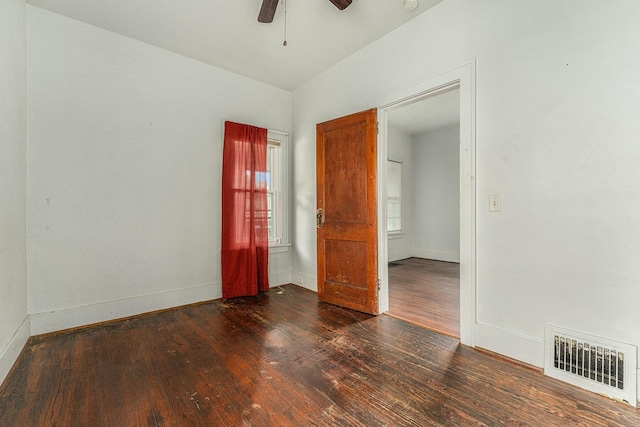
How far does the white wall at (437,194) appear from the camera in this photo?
6.12m

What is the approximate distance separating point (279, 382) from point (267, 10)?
284 centimetres

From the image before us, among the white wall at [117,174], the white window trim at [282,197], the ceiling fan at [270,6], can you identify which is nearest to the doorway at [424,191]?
the white window trim at [282,197]

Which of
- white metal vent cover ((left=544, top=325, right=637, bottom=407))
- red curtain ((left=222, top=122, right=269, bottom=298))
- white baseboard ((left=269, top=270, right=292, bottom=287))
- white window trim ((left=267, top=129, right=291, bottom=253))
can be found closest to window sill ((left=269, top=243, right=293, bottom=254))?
white window trim ((left=267, top=129, right=291, bottom=253))

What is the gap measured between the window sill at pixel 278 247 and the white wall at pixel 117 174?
31.4 inches

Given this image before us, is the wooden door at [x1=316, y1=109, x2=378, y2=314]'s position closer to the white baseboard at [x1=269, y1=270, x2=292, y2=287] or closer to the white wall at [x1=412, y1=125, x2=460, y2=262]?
the white baseboard at [x1=269, y1=270, x2=292, y2=287]

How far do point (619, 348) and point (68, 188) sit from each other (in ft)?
14.9

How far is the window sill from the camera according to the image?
4.14 metres

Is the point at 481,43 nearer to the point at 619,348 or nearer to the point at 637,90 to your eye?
the point at 637,90

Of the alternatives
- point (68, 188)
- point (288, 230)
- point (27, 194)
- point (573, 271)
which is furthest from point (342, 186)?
point (27, 194)

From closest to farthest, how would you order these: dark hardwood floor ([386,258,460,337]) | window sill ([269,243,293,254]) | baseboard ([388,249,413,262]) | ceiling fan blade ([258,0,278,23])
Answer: ceiling fan blade ([258,0,278,23]), dark hardwood floor ([386,258,460,337]), window sill ([269,243,293,254]), baseboard ([388,249,413,262])

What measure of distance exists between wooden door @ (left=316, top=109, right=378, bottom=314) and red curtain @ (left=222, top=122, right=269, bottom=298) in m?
0.86

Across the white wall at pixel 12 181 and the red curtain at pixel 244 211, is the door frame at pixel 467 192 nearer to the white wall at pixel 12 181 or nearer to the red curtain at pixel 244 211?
the red curtain at pixel 244 211

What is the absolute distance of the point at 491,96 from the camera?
2213mm

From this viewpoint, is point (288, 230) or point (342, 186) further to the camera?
point (288, 230)
